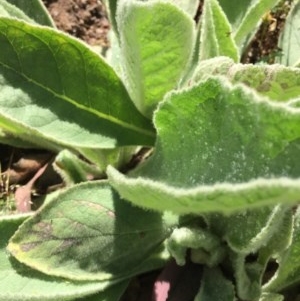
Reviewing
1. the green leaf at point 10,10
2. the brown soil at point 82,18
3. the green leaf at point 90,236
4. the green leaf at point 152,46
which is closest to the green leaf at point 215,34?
the green leaf at point 152,46

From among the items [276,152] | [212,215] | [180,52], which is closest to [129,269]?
[212,215]

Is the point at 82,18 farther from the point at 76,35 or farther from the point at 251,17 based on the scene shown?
the point at 251,17

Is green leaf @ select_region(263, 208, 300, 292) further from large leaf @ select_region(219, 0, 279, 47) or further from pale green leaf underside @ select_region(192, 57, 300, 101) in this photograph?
large leaf @ select_region(219, 0, 279, 47)

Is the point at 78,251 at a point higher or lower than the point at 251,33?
lower

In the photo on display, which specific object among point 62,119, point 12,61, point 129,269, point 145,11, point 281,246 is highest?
point 145,11

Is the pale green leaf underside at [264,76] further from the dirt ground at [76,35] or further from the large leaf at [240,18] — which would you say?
the dirt ground at [76,35]

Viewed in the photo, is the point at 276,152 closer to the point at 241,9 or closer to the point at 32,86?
the point at 32,86

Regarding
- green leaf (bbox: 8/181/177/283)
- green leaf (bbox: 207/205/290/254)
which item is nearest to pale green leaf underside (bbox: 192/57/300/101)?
green leaf (bbox: 207/205/290/254)
